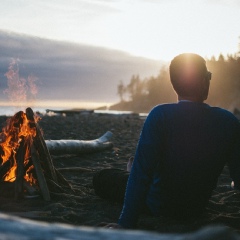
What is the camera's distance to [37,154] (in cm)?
592

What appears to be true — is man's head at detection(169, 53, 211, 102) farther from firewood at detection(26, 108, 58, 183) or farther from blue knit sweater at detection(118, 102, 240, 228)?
firewood at detection(26, 108, 58, 183)

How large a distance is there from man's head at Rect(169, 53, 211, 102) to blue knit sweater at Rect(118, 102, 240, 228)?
132mm

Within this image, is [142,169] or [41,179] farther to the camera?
[41,179]

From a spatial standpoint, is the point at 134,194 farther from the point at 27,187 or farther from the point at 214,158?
the point at 27,187

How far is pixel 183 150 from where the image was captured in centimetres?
420

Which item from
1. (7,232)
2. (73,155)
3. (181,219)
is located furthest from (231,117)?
(73,155)

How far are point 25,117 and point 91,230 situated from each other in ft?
16.3

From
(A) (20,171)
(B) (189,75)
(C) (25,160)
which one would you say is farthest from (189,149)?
(C) (25,160)

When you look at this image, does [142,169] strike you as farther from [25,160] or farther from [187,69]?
[25,160]

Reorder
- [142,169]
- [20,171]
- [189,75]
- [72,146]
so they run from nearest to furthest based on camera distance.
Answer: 1. [142,169]
2. [189,75]
3. [20,171]
4. [72,146]

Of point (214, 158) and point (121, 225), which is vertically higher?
point (214, 158)

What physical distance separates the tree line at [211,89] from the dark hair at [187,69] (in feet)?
219

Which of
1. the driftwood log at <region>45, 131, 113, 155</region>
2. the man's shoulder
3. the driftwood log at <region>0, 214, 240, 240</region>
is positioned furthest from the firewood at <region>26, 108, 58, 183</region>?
the driftwood log at <region>0, 214, 240, 240</region>

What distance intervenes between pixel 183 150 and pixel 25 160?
2955mm
